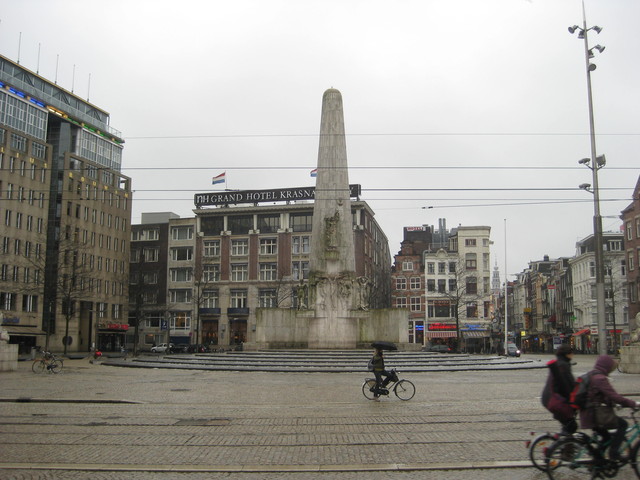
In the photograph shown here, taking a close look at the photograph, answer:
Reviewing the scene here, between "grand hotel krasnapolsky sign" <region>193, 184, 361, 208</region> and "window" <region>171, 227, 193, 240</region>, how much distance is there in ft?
12.6

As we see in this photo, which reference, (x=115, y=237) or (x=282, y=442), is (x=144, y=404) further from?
A: (x=115, y=237)

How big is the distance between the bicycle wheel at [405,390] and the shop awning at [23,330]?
51.0 metres

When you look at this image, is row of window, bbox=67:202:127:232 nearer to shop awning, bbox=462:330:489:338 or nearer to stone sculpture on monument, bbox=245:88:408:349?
shop awning, bbox=462:330:489:338

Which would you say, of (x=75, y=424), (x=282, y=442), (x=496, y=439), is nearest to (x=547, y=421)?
(x=496, y=439)

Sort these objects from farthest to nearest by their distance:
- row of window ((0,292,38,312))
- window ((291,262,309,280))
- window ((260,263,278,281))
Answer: window ((260,263,278,281)), window ((291,262,309,280)), row of window ((0,292,38,312))

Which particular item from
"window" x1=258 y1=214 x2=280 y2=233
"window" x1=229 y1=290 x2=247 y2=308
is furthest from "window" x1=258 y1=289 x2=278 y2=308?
"window" x1=258 y1=214 x2=280 y2=233

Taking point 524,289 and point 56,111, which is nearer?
point 56,111

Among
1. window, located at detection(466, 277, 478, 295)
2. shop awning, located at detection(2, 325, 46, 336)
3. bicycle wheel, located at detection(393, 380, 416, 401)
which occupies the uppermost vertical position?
window, located at detection(466, 277, 478, 295)

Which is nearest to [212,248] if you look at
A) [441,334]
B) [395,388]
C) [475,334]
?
[441,334]

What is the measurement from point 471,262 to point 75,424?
7250 centimetres

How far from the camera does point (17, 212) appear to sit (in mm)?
62406

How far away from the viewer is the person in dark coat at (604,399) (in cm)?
700

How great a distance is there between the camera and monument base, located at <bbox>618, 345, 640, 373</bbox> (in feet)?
84.1

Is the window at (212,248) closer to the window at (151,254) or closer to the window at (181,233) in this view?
the window at (181,233)
